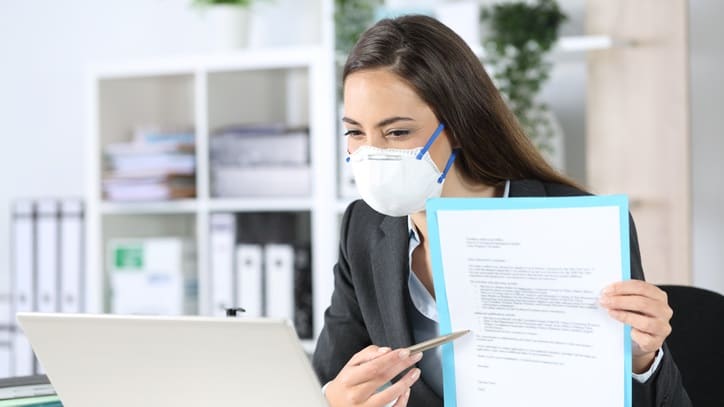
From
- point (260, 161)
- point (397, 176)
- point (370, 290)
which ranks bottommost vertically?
point (370, 290)

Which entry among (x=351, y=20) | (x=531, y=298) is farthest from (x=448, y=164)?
(x=351, y=20)

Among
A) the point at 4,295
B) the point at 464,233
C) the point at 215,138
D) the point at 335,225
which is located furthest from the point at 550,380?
the point at 4,295

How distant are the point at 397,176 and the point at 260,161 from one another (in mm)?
1478

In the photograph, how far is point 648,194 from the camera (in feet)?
7.91

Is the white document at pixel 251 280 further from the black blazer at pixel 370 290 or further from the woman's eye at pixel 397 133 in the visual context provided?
the woman's eye at pixel 397 133

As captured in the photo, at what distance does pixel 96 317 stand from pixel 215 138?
191 cm

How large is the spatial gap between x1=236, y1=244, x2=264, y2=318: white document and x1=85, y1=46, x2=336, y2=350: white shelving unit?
0.38 feet

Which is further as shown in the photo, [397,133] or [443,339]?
[397,133]

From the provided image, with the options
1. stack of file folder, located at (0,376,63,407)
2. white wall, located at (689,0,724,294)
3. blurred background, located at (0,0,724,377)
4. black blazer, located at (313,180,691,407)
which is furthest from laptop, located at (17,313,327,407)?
white wall, located at (689,0,724,294)

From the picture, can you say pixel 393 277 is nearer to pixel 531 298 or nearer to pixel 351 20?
pixel 531 298

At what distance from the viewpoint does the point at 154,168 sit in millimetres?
2883

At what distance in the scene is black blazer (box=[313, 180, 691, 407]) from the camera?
146cm

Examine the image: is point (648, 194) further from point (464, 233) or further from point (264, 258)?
point (464, 233)

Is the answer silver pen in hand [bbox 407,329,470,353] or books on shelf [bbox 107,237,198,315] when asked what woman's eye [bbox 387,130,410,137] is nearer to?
silver pen in hand [bbox 407,329,470,353]
